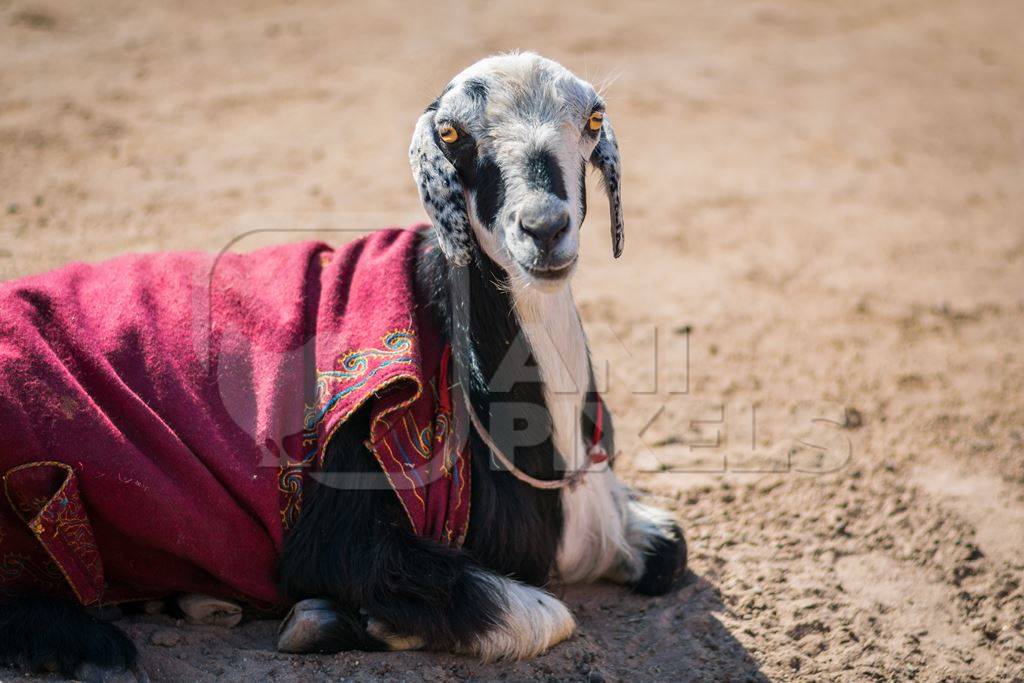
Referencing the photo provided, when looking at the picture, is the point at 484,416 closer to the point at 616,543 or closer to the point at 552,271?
the point at 552,271

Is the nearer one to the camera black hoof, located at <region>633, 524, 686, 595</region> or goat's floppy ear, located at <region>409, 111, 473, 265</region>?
goat's floppy ear, located at <region>409, 111, 473, 265</region>

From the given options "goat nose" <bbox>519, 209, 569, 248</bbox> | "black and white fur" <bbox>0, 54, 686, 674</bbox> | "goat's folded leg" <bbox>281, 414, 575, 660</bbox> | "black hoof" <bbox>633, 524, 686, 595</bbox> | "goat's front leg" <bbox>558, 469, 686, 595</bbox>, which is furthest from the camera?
"black hoof" <bbox>633, 524, 686, 595</bbox>

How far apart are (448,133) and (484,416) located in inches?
36.8

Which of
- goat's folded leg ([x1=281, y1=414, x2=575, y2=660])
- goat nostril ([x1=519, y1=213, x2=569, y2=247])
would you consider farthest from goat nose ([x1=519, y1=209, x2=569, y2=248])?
goat's folded leg ([x1=281, y1=414, x2=575, y2=660])

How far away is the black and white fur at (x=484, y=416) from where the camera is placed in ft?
10.6

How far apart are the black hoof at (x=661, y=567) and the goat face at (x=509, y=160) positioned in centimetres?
128

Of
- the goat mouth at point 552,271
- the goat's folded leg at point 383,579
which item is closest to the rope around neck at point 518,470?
the goat's folded leg at point 383,579

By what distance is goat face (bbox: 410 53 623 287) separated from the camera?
10.5 feet

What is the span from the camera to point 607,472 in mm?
4066

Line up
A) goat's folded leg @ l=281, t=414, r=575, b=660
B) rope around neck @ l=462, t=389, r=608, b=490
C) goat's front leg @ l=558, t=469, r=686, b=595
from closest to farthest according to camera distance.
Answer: goat's folded leg @ l=281, t=414, r=575, b=660, rope around neck @ l=462, t=389, r=608, b=490, goat's front leg @ l=558, t=469, r=686, b=595

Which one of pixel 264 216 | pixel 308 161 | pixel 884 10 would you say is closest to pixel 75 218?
pixel 264 216

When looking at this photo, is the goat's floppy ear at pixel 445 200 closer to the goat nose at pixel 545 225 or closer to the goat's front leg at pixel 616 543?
the goat nose at pixel 545 225

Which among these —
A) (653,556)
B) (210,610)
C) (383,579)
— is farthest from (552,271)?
(210,610)

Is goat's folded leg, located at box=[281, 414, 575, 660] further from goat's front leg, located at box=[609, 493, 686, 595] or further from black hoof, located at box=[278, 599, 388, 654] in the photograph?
goat's front leg, located at box=[609, 493, 686, 595]
